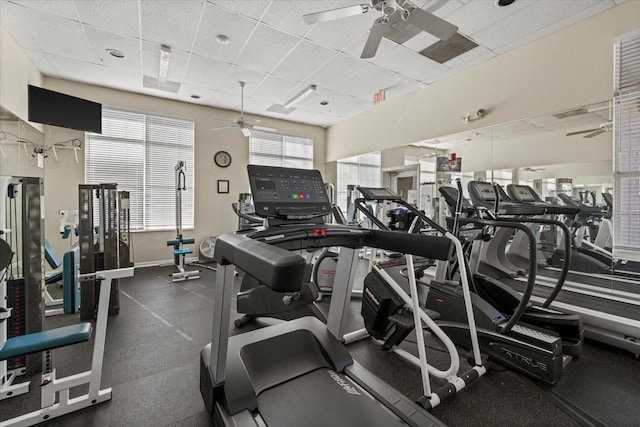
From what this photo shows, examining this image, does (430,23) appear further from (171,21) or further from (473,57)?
(171,21)

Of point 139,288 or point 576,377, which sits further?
point 139,288

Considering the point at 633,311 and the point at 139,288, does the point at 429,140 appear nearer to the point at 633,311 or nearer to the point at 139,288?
the point at 633,311

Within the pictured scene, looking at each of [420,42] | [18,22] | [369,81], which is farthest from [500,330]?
[18,22]


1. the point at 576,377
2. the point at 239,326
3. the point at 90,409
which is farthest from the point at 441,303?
the point at 90,409

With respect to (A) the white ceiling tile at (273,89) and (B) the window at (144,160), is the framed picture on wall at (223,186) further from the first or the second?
(A) the white ceiling tile at (273,89)

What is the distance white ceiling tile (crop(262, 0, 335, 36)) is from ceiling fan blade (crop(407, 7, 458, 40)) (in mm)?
1055

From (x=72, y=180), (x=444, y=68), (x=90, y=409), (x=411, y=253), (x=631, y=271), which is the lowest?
(x=90, y=409)

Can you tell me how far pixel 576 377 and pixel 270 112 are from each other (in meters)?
6.61

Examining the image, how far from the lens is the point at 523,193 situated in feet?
12.7

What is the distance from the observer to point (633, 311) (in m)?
2.65

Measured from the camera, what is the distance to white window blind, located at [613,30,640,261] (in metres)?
2.57

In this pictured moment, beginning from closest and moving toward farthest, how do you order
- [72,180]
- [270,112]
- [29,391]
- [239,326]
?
[29,391] < [239,326] < [72,180] < [270,112]

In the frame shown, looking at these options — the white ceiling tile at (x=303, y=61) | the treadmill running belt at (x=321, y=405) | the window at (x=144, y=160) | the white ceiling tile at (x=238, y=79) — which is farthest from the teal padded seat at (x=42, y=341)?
the window at (x=144, y=160)

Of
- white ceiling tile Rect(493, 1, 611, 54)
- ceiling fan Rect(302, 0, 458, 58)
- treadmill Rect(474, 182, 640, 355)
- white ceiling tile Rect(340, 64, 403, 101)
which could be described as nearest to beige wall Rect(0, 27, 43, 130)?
ceiling fan Rect(302, 0, 458, 58)
